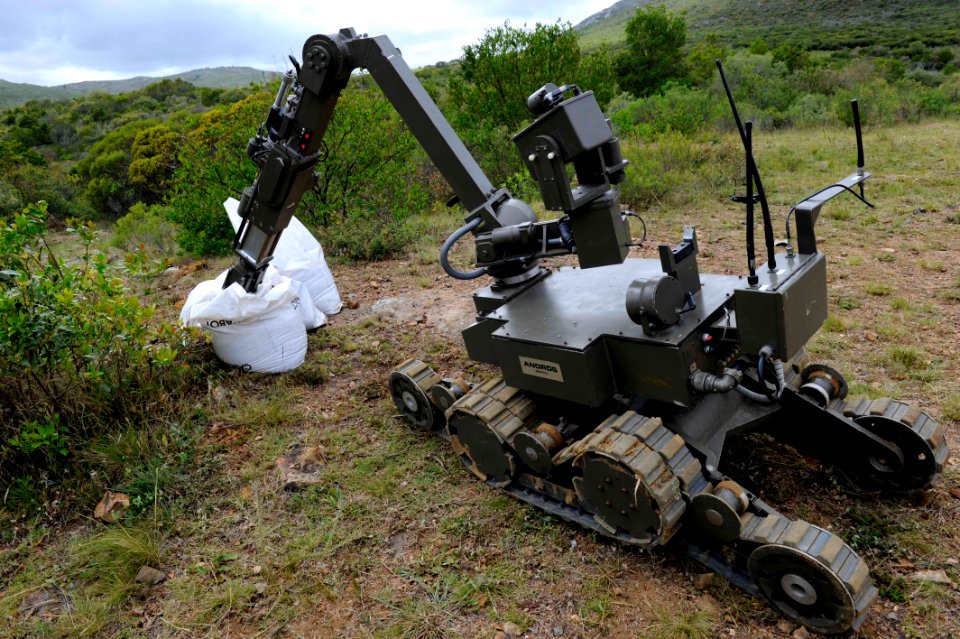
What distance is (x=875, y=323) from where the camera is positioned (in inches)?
187

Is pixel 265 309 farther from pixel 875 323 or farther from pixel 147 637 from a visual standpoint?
pixel 875 323

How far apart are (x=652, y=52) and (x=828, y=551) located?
30.2 m

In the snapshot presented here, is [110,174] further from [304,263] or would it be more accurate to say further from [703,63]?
[703,63]

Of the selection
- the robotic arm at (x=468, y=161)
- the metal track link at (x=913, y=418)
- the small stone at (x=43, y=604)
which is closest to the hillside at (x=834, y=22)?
the robotic arm at (x=468, y=161)

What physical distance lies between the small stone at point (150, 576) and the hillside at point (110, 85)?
51.9 m

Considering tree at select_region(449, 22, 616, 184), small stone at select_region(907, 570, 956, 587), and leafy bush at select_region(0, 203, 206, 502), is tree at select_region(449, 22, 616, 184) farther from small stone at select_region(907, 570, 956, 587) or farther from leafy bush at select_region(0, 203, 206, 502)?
small stone at select_region(907, 570, 956, 587)

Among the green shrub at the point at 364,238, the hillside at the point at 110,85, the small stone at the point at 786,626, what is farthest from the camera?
the hillside at the point at 110,85

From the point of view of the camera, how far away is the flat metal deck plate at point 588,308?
2912 mm

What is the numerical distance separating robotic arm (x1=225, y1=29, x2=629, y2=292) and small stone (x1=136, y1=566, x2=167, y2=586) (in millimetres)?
2168

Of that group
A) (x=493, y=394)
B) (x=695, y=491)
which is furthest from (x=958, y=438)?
(x=493, y=394)

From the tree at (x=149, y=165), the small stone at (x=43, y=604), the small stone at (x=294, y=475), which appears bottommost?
the small stone at (x=294, y=475)

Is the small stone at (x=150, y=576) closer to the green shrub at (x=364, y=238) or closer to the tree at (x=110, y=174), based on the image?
the green shrub at (x=364, y=238)

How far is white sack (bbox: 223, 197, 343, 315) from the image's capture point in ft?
19.2

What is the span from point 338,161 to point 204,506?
5956 millimetres
